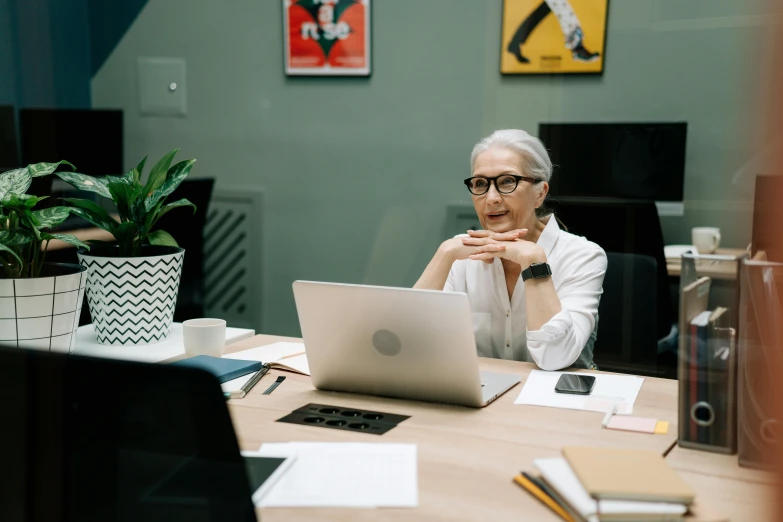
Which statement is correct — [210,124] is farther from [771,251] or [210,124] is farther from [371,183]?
[771,251]

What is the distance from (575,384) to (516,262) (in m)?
0.53

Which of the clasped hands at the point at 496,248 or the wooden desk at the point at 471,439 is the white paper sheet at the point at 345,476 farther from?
the clasped hands at the point at 496,248

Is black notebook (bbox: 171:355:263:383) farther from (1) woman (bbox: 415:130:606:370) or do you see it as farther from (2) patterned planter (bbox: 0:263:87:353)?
(1) woman (bbox: 415:130:606:370)

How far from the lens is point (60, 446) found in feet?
2.46

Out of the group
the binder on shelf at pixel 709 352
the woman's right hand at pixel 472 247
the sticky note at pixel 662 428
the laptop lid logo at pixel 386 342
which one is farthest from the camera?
the woman's right hand at pixel 472 247

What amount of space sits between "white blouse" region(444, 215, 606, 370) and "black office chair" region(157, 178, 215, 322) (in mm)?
1549

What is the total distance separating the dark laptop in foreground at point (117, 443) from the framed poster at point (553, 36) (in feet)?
9.66

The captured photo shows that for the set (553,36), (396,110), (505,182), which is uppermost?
(553,36)

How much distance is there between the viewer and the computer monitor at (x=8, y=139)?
345 cm

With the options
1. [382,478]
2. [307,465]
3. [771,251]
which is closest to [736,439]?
[771,251]

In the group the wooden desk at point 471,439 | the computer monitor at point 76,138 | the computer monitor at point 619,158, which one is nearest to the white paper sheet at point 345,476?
the wooden desk at point 471,439

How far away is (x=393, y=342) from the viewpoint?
142 cm

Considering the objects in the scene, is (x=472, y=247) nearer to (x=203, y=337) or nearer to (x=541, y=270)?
(x=541, y=270)

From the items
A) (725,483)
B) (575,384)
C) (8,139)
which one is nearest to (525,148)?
(575,384)
